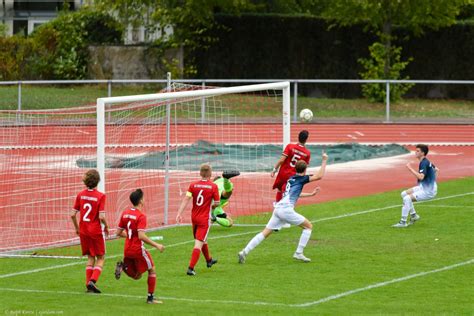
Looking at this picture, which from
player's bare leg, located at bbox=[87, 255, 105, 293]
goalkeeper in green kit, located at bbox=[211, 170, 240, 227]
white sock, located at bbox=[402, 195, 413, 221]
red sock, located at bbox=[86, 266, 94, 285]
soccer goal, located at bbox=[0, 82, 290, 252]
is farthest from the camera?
soccer goal, located at bbox=[0, 82, 290, 252]

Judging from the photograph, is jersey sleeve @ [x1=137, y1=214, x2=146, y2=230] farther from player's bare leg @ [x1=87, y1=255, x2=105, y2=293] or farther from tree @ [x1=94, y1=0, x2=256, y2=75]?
tree @ [x1=94, y1=0, x2=256, y2=75]

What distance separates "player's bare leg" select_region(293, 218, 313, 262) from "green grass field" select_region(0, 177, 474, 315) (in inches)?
6.1

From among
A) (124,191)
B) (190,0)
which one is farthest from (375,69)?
(124,191)

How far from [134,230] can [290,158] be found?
6397 mm

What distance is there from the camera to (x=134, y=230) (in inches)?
555

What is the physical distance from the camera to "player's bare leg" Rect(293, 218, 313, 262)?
667 inches

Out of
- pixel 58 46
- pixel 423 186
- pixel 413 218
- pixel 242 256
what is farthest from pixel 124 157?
pixel 58 46

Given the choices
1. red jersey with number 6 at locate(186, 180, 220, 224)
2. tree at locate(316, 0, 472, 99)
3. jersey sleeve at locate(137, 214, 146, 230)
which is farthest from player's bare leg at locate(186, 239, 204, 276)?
tree at locate(316, 0, 472, 99)

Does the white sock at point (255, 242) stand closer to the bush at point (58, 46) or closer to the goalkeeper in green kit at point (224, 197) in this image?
the goalkeeper in green kit at point (224, 197)

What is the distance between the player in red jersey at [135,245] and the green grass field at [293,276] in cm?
39

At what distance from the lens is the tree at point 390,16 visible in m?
42.2

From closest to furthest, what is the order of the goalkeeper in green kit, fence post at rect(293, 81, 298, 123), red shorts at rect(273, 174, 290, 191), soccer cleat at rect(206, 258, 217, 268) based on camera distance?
soccer cleat at rect(206, 258, 217, 268) → red shorts at rect(273, 174, 290, 191) → the goalkeeper in green kit → fence post at rect(293, 81, 298, 123)

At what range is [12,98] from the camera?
36.3 meters

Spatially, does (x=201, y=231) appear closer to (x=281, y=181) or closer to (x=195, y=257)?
(x=195, y=257)
